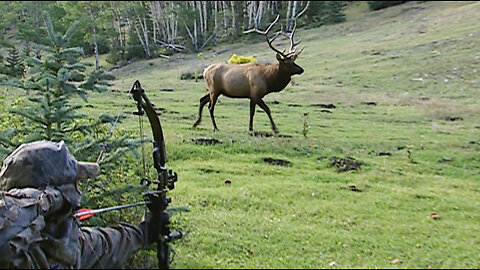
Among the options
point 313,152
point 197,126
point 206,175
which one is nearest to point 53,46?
point 206,175

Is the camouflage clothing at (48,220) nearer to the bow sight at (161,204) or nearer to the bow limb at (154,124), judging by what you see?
the bow sight at (161,204)

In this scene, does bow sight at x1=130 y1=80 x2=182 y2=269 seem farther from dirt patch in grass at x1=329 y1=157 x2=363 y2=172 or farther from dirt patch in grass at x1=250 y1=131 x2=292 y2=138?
dirt patch in grass at x1=250 y1=131 x2=292 y2=138

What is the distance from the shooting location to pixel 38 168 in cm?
382

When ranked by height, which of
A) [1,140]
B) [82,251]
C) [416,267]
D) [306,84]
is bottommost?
[306,84]

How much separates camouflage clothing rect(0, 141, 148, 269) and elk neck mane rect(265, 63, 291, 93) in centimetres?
1000

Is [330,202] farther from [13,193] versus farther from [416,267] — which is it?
[13,193]

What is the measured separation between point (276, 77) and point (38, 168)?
34.8 ft

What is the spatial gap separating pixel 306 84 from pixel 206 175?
16.0m

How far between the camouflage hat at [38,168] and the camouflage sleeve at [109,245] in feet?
1.40

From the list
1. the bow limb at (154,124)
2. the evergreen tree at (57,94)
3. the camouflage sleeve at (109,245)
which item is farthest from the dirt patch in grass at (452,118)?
the camouflage sleeve at (109,245)

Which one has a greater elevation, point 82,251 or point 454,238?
point 82,251

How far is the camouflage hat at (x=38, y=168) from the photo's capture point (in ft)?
12.5

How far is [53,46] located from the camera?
591cm

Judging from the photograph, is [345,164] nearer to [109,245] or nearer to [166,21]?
[109,245]
